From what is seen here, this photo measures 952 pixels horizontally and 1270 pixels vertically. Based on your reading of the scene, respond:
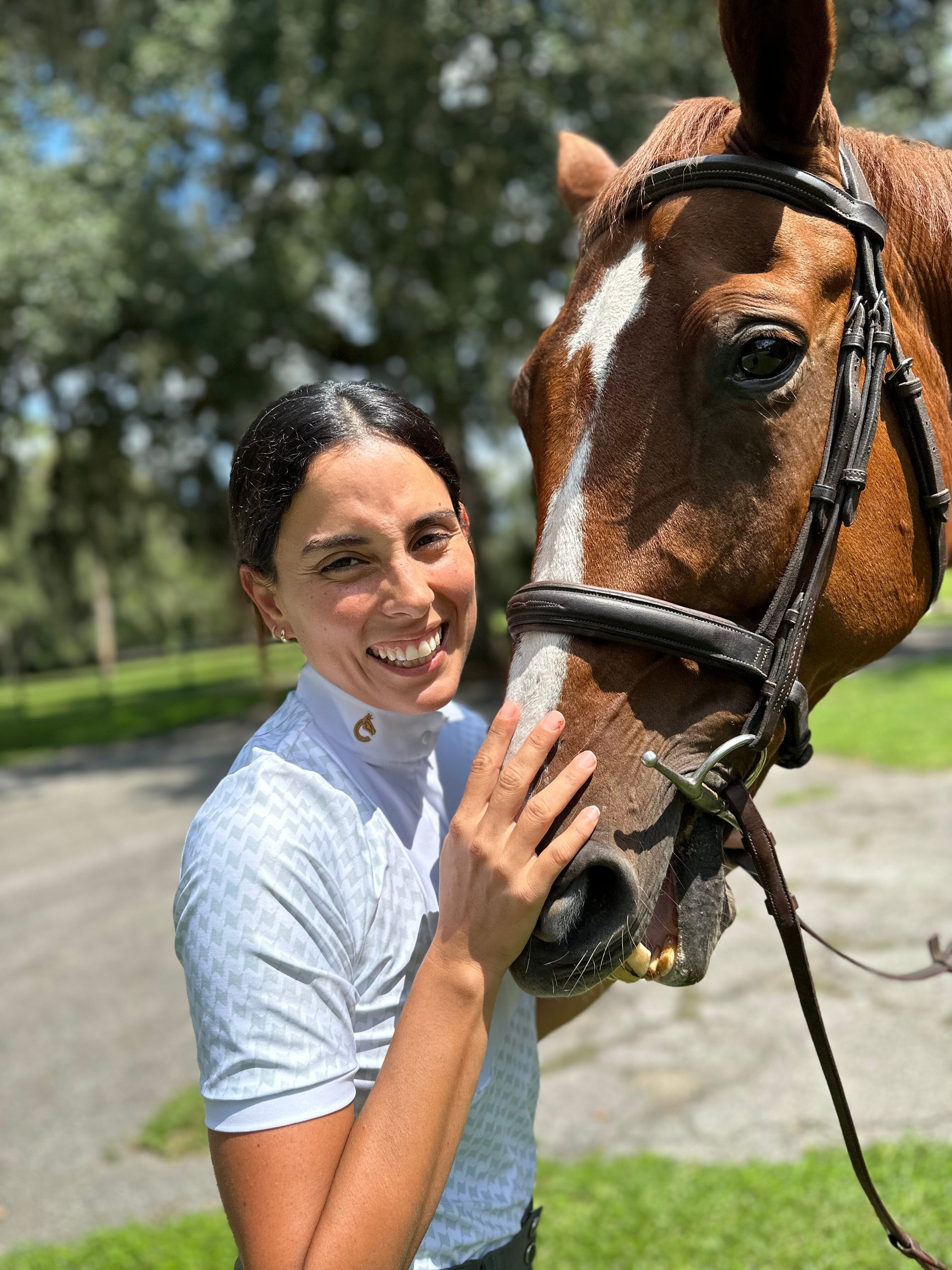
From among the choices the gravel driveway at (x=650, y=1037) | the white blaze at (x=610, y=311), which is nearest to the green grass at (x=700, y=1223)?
the gravel driveway at (x=650, y=1037)

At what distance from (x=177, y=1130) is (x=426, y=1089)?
3.42m

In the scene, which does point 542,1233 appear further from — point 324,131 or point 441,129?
point 324,131

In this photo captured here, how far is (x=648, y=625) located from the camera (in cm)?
138

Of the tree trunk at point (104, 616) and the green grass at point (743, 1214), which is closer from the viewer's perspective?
the green grass at point (743, 1214)

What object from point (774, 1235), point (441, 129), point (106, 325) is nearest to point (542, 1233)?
point (774, 1235)

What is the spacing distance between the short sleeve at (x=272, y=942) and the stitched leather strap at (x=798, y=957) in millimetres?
562

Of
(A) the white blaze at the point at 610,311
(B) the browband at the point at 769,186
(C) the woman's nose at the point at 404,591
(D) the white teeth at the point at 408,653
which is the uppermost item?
(B) the browband at the point at 769,186

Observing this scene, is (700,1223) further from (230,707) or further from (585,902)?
(230,707)

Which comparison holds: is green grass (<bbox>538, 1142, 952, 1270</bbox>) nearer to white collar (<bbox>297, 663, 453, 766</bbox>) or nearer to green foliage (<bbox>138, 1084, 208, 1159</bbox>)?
green foliage (<bbox>138, 1084, 208, 1159</bbox>)

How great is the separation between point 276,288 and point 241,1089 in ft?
39.2

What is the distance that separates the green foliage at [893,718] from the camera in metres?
8.54

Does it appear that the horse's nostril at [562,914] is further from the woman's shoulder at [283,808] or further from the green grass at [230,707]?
the green grass at [230,707]

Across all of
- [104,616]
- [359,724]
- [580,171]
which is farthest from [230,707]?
[359,724]

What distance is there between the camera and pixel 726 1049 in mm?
4164
